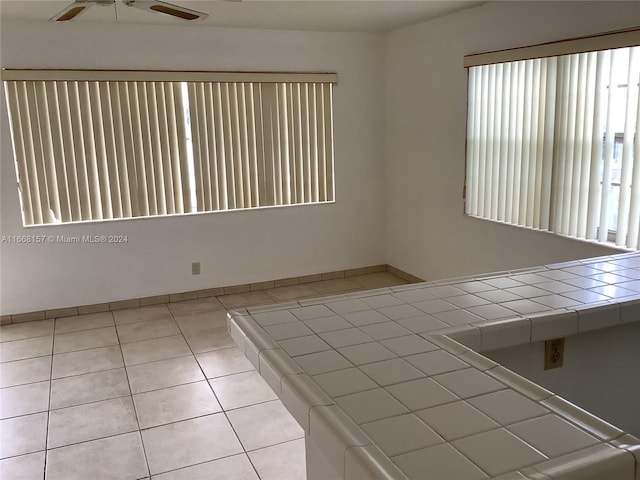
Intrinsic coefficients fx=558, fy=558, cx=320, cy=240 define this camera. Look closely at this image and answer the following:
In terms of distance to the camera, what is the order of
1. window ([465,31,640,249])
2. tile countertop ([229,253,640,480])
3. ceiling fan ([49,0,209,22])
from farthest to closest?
window ([465,31,640,249]) → ceiling fan ([49,0,209,22]) → tile countertop ([229,253,640,480])

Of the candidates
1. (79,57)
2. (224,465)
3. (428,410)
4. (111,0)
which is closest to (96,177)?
(79,57)

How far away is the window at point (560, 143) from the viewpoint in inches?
125

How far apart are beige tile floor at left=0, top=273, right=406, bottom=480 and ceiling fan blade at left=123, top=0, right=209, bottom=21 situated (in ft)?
6.87

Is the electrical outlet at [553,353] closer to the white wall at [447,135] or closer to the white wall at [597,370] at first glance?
the white wall at [597,370]

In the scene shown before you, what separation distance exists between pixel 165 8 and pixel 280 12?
1.76 metres

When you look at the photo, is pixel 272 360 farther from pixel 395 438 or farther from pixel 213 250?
pixel 213 250

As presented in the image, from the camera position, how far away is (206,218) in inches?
200

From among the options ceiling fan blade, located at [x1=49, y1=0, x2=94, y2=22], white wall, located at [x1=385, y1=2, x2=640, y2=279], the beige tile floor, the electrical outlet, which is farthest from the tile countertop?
white wall, located at [x1=385, y1=2, x2=640, y2=279]

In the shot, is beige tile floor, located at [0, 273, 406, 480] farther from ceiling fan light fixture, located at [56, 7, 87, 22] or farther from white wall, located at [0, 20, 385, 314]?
ceiling fan light fixture, located at [56, 7, 87, 22]

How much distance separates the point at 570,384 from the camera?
5.16 feet

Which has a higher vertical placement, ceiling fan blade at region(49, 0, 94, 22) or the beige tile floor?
ceiling fan blade at region(49, 0, 94, 22)

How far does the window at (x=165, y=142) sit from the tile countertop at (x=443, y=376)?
3.48 m

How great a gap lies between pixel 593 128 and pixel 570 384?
2256mm

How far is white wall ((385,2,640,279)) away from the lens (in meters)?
3.59
